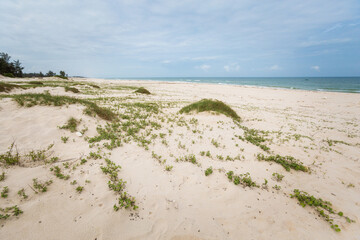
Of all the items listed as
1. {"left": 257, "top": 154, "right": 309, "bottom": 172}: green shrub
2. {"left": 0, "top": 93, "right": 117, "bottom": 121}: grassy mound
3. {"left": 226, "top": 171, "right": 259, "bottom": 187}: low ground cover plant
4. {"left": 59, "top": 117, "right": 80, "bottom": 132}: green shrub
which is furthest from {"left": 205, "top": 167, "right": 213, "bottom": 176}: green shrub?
{"left": 0, "top": 93, "right": 117, "bottom": 121}: grassy mound

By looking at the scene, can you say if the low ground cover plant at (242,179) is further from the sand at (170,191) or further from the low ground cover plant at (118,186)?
the low ground cover plant at (118,186)

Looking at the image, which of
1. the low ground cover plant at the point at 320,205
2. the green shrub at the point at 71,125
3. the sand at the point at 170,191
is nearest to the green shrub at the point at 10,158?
the sand at the point at 170,191

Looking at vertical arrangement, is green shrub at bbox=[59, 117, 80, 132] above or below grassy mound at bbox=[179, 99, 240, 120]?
below

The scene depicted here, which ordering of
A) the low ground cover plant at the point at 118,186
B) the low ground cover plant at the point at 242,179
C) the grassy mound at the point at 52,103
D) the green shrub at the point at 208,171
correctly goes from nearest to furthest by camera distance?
the low ground cover plant at the point at 118,186 → the low ground cover plant at the point at 242,179 → the green shrub at the point at 208,171 → the grassy mound at the point at 52,103

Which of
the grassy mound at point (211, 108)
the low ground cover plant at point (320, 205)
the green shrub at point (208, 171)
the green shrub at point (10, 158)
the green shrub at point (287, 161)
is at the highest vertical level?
the grassy mound at point (211, 108)

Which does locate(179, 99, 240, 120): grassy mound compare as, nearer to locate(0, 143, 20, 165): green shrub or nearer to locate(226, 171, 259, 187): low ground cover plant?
locate(226, 171, 259, 187): low ground cover plant

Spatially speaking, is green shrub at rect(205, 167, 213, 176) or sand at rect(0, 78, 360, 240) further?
green shrub at rect(205, 167, 213, 176)

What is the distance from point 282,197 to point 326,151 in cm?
584

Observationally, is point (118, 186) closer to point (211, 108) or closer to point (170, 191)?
point (170, 191)

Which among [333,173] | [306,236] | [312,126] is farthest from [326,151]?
[306,236]

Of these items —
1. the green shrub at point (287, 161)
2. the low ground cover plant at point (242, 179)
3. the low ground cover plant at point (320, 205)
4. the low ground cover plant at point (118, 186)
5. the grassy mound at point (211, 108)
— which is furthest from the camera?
the grassy mound at point (211, 108)

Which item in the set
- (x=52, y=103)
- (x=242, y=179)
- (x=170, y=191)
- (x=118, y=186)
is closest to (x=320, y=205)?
(x=242, y=179)

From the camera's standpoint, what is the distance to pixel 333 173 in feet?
20.9

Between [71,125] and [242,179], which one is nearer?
[242,179]
